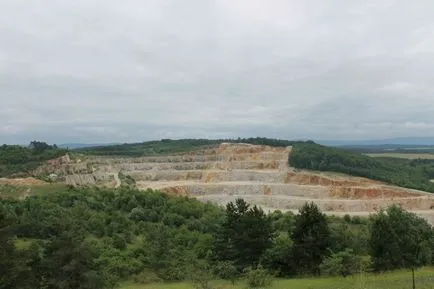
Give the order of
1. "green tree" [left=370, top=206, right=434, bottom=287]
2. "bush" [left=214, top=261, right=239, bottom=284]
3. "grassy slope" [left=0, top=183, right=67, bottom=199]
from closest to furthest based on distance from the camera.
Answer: "green tree" [left=370, top=206, right=434, bottom=287]
"bush" [left=214, top=261, right=239, bottom=284]
"grassy slope" [left=0, top=183, right=67, bottom=199]

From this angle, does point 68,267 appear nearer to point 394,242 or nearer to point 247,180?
point 394,242

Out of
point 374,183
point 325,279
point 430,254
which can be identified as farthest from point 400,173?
point 325,279

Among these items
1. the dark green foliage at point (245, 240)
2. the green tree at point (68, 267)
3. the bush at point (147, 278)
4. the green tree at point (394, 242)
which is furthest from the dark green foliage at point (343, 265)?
the green tree at point (68, 267)

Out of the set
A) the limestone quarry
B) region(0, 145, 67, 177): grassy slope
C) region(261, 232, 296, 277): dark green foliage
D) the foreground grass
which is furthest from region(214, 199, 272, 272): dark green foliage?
region(0, 145, 67, 177): grassy slope

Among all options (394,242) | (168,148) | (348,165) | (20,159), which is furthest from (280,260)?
(168,148)

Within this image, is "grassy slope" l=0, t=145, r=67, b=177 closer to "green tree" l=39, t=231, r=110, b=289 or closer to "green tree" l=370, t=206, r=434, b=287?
"green tree" l=39, t=231, r=110, b=289
